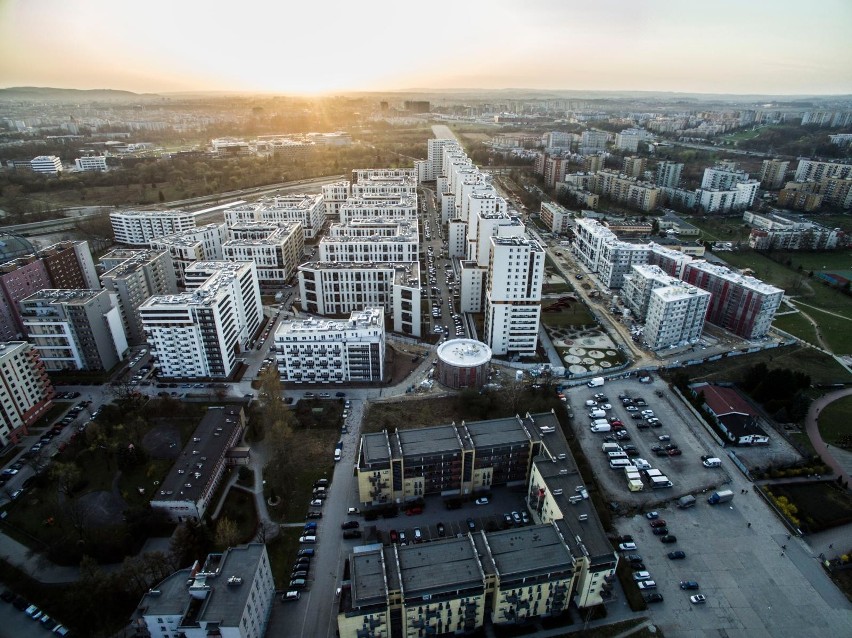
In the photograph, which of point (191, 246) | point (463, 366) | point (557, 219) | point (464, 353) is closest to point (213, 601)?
point (463, 366)

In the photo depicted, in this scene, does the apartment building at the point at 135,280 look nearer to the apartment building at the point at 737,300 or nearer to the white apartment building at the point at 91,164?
the apartment building at the point at 737,300

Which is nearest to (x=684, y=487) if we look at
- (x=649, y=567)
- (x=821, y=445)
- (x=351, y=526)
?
(x=649, y=567)

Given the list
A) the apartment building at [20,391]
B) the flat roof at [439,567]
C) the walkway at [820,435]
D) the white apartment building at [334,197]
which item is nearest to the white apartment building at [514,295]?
the walkway at [820,435]

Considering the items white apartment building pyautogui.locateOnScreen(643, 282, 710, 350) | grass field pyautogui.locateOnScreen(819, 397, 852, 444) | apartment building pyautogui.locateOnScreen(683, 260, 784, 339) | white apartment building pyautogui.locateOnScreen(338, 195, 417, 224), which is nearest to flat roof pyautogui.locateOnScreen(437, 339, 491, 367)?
white apartment building pyautogui.locateOnScreen(643, 282, 710, 350)

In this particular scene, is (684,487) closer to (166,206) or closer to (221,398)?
(221,398)

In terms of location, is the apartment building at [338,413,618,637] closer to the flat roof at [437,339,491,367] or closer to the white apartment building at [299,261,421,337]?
the flat roof at [437,339,491,367]

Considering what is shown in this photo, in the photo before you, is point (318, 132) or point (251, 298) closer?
point (251, 298)
